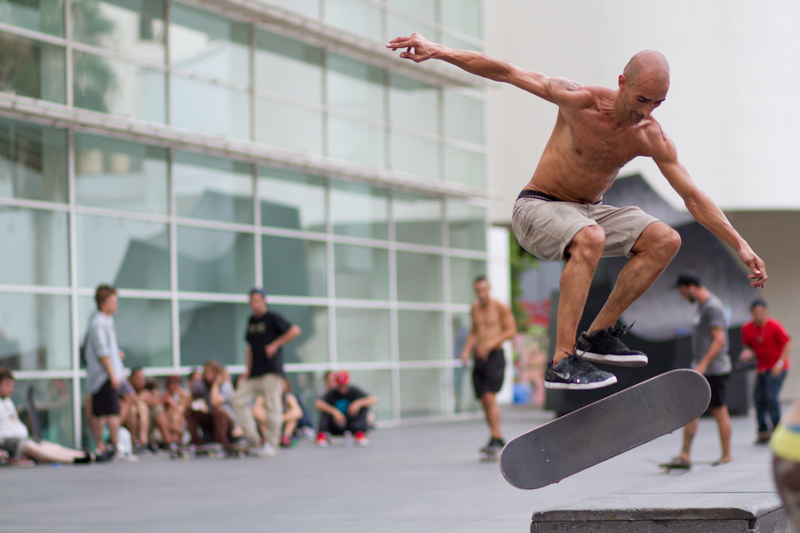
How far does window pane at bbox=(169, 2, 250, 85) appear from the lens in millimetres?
16219

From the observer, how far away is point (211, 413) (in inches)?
543

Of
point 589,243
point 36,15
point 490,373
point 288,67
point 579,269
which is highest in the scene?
point 288,67

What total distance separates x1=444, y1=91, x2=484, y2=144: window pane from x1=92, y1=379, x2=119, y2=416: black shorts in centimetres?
1204

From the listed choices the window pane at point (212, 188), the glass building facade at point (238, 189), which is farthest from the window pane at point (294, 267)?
the window pane at point (212, 188)

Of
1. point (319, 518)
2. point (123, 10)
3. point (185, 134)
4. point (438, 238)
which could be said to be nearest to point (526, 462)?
point (319, 518)

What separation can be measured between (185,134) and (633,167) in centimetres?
1696

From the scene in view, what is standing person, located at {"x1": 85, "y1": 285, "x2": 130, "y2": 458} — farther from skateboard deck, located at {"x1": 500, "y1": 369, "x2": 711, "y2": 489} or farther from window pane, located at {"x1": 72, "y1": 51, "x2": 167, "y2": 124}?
skateboard deck, located at {"x1": 500, "y1": 369, "x2": 711, "y2": 489}

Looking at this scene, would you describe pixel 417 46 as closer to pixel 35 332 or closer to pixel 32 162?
pixel 35 332

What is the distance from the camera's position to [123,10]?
603 inches

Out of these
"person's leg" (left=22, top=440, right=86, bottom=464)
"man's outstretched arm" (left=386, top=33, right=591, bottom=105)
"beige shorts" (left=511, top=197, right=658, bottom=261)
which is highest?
"man's outstretched arm" (left=386, top=33, right=591, bottom=105)

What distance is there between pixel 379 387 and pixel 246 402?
7.64m

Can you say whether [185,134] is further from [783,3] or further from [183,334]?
[783,3]

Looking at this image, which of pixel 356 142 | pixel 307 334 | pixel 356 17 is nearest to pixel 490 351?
pixel 307 334

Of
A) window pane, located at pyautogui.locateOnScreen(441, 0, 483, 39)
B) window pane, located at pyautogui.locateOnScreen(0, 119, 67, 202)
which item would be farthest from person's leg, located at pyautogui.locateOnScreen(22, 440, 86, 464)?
window pane, located at pyautogui.locateOnScreen(441, 0, 483, 39)
